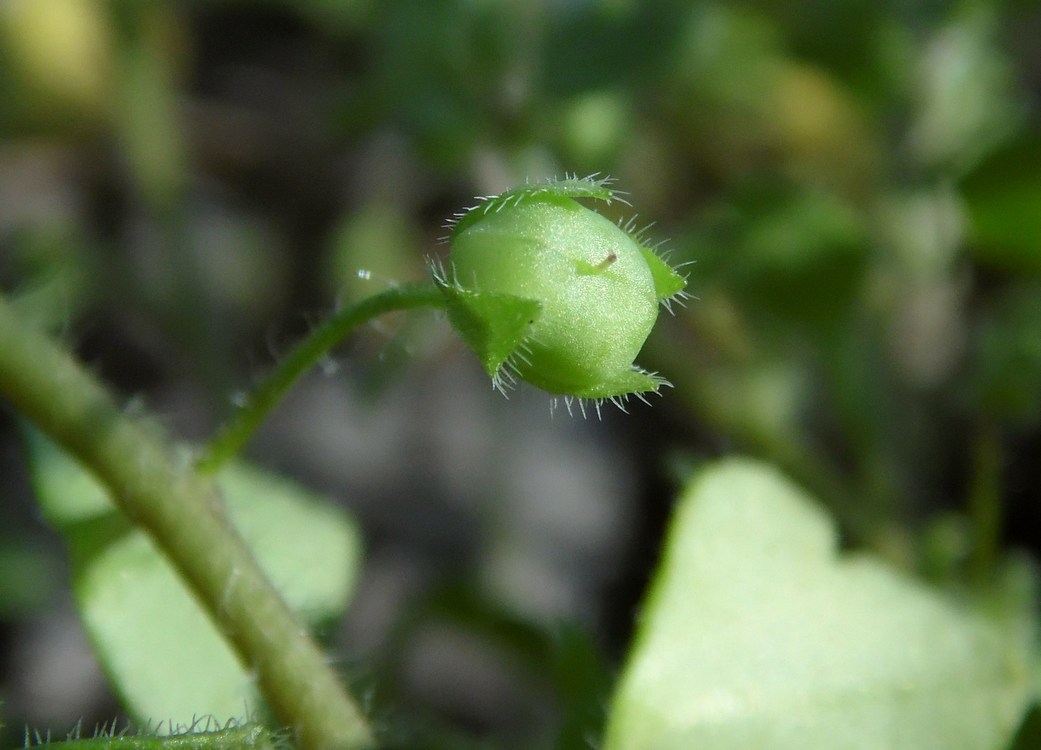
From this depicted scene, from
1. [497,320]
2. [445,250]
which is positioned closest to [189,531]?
[497,320]

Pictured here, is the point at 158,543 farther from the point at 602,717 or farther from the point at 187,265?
the point at 187,265

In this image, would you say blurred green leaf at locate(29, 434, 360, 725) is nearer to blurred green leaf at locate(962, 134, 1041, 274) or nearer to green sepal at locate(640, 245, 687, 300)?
green sepal at locate(640, 245, 687, 300)

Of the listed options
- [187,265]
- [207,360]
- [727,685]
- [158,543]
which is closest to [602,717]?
[727,685]

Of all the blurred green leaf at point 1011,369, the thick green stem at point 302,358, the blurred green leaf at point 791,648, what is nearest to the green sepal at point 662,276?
the thick green stem at point 302,358

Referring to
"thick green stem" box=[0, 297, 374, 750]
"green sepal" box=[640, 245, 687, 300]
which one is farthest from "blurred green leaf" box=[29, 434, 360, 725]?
"green sepal" box=[640, 245, 687, 300]

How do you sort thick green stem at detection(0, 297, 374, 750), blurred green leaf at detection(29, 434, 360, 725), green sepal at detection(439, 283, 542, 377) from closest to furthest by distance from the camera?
green sepal at detection(439, 283, 542, 377)
thick green stem at detection(0, 297, 374, 750)
blurred green leaf at detection(29, 434, 360, 725)

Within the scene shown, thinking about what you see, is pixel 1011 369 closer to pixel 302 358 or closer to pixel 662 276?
pixel 662 276

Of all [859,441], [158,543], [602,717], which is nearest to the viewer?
[158,543]
